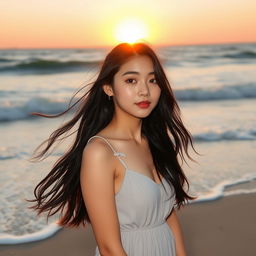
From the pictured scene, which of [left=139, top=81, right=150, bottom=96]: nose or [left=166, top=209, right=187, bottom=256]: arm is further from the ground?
[left=139, top=81, right=150, bottom=96]: nose

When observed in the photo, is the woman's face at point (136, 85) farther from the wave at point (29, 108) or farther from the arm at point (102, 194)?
the wave at point (29, 108)

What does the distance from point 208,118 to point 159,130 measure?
8.36m

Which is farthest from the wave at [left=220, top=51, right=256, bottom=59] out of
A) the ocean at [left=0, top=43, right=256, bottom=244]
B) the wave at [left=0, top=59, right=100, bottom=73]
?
the wave at [left=0, top=59, right=100, bottom=73]

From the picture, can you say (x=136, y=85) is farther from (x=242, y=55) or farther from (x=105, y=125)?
(x=242, y=55)

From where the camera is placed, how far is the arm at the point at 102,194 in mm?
2340

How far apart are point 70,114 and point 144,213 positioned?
28.7ft

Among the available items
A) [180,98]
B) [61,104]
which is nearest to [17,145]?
[61,104]

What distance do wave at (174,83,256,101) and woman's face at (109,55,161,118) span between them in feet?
41.8

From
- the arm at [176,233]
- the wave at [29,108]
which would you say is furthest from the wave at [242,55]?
the arm at [176,233]

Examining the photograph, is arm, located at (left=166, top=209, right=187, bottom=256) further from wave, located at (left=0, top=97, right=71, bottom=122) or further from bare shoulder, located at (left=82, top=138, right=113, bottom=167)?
wave, located at (left=0, top=97, right=71, bottom=122)

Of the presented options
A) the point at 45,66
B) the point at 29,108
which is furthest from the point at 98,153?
the point at 45,66

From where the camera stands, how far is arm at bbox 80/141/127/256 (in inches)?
92.1

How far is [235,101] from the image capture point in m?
15.0

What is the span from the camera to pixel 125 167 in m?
2.50
